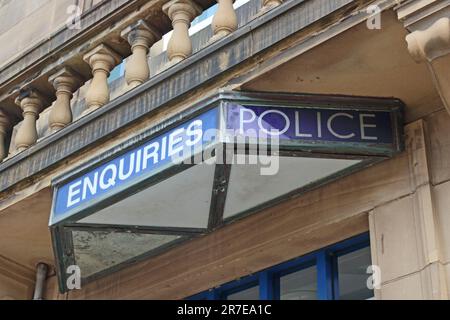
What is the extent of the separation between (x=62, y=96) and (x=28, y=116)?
1.24ft

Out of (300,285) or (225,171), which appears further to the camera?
(300,285)

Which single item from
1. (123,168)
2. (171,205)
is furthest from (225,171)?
(123,168)

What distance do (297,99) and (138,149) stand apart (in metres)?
1.17

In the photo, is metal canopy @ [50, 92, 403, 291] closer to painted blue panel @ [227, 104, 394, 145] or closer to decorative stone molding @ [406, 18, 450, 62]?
painted blue panel @ [227, 104, 394, 145]

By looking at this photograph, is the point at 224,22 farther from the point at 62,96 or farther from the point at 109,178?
the point at 62,96

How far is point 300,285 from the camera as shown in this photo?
25.2ft

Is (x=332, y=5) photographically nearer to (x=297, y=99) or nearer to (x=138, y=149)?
(x=297, y=99)

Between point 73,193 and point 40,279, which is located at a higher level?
point 73,193

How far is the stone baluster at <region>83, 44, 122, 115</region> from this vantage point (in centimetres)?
792

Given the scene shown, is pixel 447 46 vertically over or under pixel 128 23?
under

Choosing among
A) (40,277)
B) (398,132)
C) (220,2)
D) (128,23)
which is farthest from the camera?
(40,277)

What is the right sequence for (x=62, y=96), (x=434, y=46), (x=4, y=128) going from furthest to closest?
(x=4, y=128) → (x=62, y=96) → (x=434, y=46)
